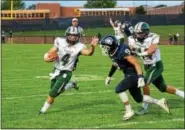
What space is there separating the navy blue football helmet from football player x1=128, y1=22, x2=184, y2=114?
0.63 meters

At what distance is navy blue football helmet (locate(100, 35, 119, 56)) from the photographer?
8680mm

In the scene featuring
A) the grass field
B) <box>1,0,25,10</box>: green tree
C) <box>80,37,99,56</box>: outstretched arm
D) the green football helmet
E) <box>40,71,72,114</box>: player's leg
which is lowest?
the grass field

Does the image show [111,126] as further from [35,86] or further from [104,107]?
[35,86]

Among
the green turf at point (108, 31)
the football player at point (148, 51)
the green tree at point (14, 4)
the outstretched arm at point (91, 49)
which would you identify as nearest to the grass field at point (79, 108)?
the football player at point (148, 51)

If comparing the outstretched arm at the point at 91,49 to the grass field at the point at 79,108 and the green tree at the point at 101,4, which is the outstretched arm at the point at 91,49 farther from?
the green tree at the point at 101,4

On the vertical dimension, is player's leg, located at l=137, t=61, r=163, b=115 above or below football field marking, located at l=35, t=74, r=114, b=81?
above

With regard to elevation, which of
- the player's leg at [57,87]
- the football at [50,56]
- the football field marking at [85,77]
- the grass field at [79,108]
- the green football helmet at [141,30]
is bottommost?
Answer: the grass field at [79,108]

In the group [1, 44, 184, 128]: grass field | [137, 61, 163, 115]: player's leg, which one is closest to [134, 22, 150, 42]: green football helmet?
[137, 61, 163, 115]: player's leg

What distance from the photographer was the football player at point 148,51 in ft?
30.0

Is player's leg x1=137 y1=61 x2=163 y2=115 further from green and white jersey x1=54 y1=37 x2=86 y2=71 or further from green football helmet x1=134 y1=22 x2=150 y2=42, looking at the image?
green and white jersey x1=54 y1=37 x2=86 y2=71

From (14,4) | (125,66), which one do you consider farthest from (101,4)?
(125,66)

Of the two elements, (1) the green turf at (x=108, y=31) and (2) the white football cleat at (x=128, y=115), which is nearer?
(2) the white football cleat at (x=128, y=115)

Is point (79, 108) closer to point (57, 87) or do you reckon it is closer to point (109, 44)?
point (57, 87)

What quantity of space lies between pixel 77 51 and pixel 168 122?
7.18ft
